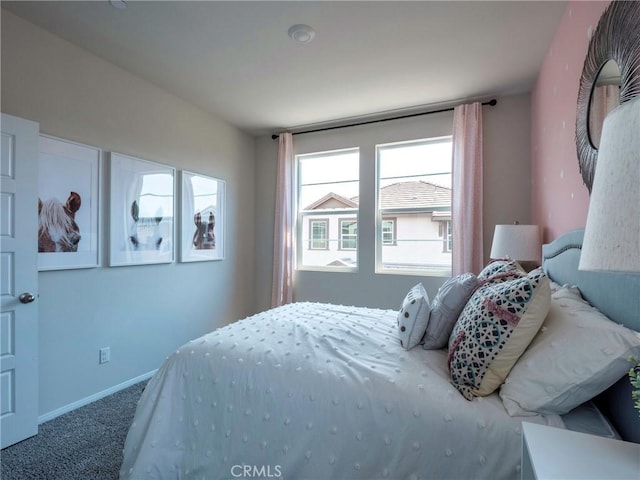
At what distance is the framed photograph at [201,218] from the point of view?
328 cm

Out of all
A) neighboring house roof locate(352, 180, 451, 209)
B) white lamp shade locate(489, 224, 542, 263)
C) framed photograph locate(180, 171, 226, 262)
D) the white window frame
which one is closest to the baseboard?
framed photograph locate(180, 171, 226, 262)

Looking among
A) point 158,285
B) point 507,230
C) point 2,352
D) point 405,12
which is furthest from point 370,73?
point 2,352

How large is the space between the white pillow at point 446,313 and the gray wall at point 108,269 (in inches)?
96.5

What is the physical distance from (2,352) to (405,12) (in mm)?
3189

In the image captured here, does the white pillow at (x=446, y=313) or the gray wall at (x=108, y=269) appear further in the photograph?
the gray wall at (x=108, y=269)

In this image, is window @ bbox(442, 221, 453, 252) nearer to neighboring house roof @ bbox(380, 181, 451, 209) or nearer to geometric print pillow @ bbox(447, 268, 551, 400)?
neighboring house roof @ bbox(380, 181, 451, 209)

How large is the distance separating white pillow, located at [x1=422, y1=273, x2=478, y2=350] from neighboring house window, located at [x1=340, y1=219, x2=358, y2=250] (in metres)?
2.28

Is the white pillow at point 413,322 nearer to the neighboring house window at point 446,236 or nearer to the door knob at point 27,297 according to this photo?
the neighboring house window at point 446,236

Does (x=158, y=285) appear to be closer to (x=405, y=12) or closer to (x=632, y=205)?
(x=405, y=12)

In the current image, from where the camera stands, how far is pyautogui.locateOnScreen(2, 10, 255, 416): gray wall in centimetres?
218

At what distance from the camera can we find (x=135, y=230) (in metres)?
2.79

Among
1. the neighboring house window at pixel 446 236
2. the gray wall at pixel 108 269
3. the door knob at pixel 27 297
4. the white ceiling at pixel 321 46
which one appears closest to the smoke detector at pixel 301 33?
the white ceiling at pixel 321 46

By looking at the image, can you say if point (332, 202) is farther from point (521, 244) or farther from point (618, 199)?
point (618, 199)

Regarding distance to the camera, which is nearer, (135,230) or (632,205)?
(632,205)
